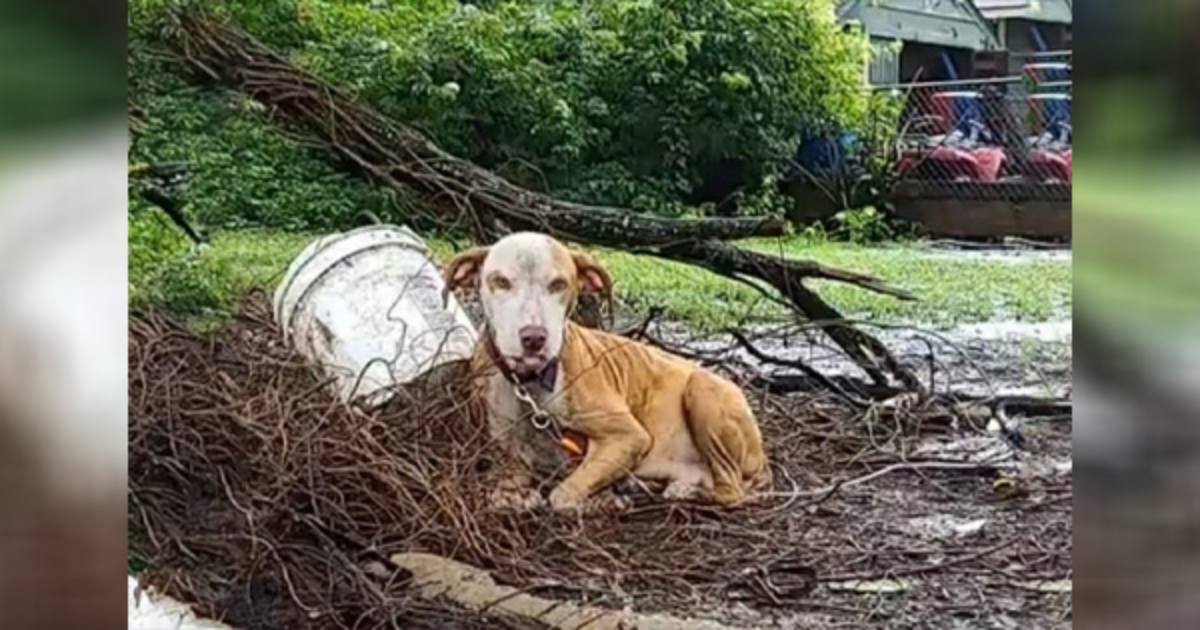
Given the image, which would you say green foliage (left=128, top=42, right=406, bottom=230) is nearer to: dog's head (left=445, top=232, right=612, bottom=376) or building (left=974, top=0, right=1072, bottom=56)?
dog's head (left=445, top=232, right=612, bottom=376)

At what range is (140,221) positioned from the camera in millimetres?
2707

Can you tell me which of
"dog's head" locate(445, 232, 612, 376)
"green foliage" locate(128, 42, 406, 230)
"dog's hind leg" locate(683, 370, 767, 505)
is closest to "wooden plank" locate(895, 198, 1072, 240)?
"dog's hind leg" locate(683, 370, 767, 505)

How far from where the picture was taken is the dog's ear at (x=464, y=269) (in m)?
2.57

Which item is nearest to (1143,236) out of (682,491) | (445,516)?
(682,491)

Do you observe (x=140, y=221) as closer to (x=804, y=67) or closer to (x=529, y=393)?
(x=529, y=393)

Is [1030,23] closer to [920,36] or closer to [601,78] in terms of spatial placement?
[920,36]

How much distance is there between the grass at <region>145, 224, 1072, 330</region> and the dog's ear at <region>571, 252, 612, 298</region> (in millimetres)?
17

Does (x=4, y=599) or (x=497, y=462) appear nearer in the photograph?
(x=497, y=462)

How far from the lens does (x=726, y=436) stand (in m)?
2.50

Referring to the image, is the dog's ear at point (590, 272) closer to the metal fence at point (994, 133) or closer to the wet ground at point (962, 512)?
the wet ground at point (962, 512)

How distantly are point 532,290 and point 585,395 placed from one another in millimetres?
209

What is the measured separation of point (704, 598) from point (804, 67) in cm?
93

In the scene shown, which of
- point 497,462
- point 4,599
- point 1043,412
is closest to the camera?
point 1043,412

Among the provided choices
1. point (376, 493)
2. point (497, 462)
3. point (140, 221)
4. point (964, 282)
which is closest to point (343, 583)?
point (376, 493)
